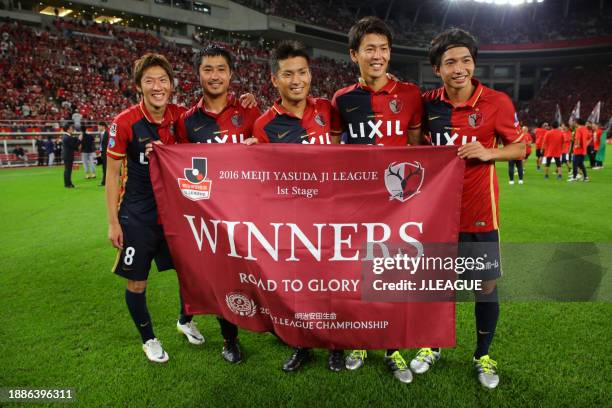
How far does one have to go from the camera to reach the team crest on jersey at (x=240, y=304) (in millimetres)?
2680

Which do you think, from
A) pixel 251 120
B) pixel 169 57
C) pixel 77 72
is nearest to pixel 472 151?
pixel 251 120

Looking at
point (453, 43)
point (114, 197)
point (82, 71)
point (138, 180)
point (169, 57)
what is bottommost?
point (114, 197)

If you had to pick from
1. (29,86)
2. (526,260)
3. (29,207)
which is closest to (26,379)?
(526,260)

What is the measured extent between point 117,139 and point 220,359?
1782 mm

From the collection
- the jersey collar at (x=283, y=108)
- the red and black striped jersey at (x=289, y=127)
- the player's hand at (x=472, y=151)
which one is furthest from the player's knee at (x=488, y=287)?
the jersey collar at (x=283, y=108)

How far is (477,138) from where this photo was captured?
2701mm

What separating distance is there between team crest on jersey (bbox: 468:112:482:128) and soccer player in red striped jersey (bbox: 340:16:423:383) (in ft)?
1.21

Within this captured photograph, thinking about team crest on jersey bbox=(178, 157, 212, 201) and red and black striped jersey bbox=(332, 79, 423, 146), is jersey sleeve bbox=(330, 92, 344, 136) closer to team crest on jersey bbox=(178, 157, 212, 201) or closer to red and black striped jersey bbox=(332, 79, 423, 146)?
red and black striped jersey bbox=(332, 79, 423, 146)

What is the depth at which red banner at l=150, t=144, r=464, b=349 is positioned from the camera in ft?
8.14

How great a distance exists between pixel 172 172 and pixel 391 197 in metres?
1.50

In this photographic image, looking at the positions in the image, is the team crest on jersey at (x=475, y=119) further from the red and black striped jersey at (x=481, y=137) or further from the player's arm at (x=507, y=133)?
the player's arm at (x=507, y=133)

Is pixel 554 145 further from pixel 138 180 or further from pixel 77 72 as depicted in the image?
pixel 77 72

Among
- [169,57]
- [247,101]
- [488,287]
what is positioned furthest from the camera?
A: [169,57]

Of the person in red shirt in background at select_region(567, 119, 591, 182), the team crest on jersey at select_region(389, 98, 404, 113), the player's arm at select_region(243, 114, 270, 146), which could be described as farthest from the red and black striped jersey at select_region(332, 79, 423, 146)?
the person in red shirt in background at select_region(567, 119, 591, 182)
